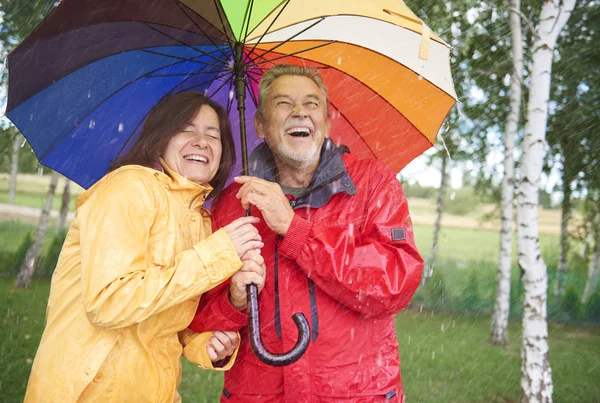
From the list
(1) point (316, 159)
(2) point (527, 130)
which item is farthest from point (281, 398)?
(2) point (527, 130)

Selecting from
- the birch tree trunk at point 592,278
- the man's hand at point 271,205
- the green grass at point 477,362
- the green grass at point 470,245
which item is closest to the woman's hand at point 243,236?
the man's hand at point 271,205

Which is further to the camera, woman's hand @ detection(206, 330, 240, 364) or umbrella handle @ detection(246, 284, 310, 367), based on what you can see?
woman's hand @ detection(206, 330, 240, 364)

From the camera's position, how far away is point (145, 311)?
7.02ft

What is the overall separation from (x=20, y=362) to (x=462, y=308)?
38.4ft

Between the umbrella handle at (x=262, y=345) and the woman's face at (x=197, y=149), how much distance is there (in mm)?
653

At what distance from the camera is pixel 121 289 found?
6.97 ft

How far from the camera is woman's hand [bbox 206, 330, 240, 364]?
2.69 m

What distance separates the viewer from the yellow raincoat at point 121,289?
84.4 inches

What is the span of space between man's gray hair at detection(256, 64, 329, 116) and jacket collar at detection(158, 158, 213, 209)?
2.79 feet

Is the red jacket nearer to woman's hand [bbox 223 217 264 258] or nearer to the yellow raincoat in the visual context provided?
woman's hand [bbox 223 217 264 258]

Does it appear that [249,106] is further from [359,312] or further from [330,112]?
[359,312]

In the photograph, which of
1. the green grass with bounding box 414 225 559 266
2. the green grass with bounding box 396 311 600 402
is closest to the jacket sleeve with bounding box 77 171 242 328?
the green grass with bounding box 396 311 600 402

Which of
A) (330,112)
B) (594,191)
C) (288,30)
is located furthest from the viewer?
(594,191)

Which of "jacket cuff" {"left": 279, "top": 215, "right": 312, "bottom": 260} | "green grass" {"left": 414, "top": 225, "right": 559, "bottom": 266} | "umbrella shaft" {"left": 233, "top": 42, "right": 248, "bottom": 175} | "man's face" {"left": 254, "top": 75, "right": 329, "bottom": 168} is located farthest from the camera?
"green grass" {"left": 414, "top": 225, "right": 559, "bottom": 266}
